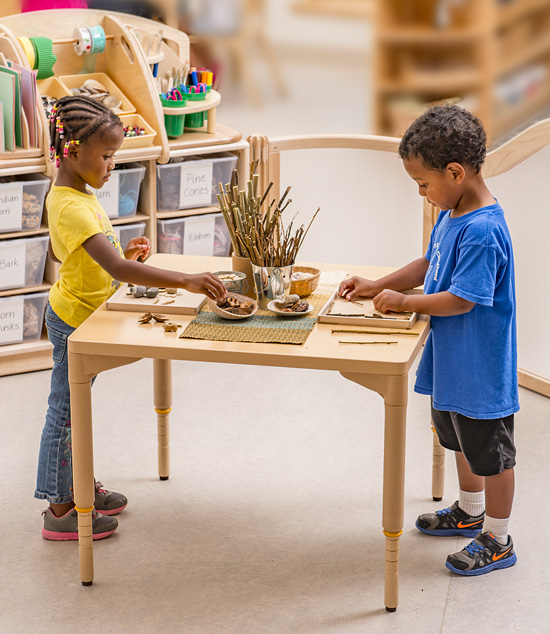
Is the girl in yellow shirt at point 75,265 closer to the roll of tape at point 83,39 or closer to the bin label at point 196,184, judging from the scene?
the bin label at point 196,184

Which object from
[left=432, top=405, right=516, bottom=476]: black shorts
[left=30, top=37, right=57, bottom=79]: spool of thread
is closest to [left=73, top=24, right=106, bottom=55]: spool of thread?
[left=30, top=37, right=57, bottom=79]: spool of thread

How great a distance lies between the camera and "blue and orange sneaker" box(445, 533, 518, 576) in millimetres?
2412

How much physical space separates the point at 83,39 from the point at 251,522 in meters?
1.94

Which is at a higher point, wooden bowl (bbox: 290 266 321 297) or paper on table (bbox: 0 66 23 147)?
paper on table (bbox: 0 66 23 147)

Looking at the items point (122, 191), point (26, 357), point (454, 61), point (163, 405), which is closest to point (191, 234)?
point (122, 191)

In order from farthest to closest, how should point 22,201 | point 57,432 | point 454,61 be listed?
point 454,61
point 22,201
point 57,432

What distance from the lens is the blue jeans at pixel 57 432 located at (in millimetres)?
2449

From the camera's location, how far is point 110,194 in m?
3.54

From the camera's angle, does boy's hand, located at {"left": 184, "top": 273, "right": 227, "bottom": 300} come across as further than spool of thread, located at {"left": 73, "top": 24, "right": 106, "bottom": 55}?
No

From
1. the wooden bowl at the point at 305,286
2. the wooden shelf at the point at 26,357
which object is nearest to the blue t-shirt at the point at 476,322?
the wooden bowl at the point at 305,286

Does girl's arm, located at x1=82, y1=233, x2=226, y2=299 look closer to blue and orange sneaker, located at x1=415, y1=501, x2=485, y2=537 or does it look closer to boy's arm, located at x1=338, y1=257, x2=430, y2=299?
boy's arm, located at x1=338, y1=257, x2=430, y2=299

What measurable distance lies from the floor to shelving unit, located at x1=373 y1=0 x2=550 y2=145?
10.9 ft

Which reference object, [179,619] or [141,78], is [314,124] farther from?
[179,619]

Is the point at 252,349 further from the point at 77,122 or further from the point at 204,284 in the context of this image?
the point at 77,122
